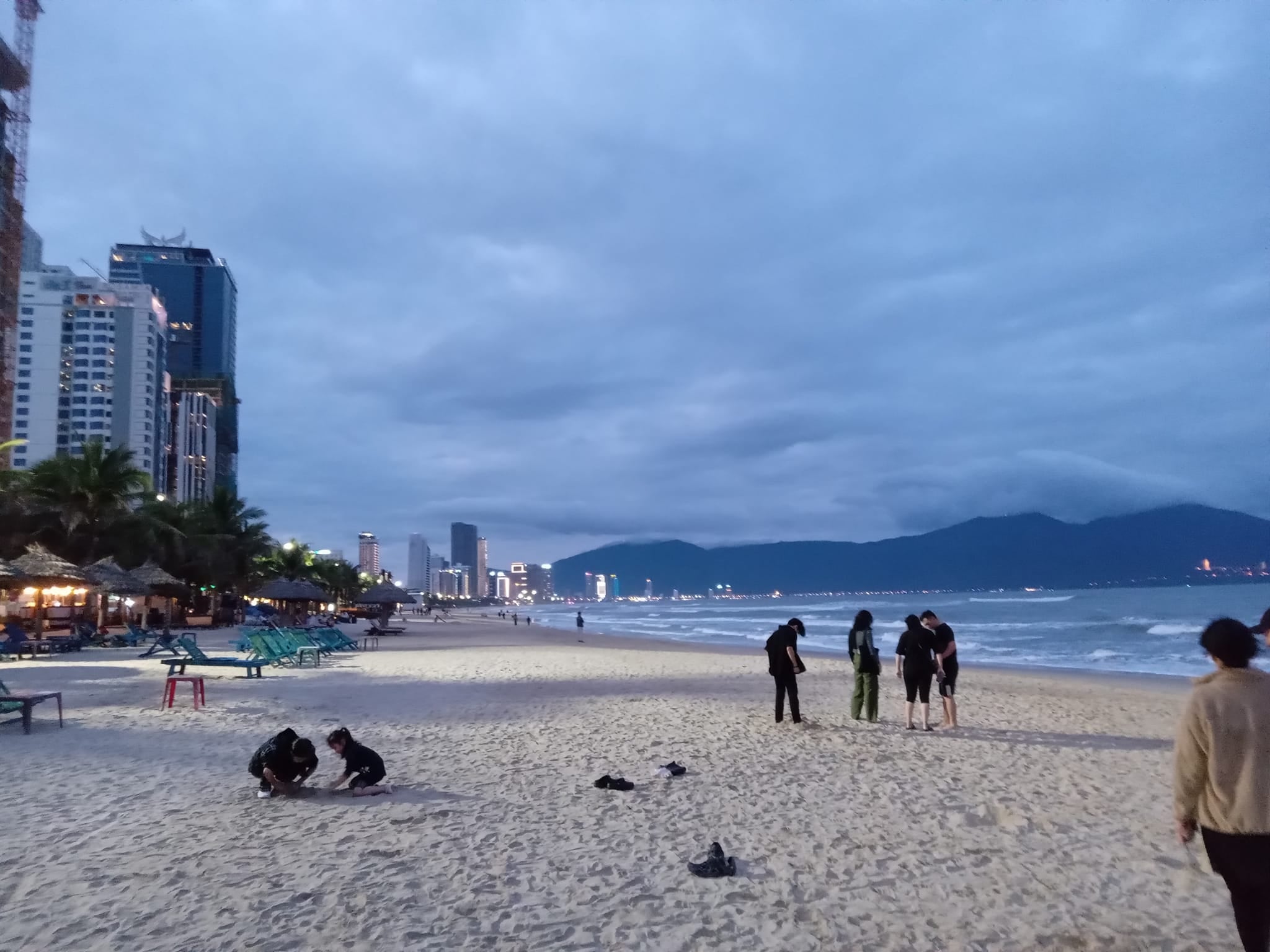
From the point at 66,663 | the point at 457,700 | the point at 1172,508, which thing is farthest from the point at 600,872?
the point at 1172,508

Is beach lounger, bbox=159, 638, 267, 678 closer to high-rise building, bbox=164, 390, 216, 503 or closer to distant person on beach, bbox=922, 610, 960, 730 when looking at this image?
distant person on beach, bbox=922, 610, 960, 730

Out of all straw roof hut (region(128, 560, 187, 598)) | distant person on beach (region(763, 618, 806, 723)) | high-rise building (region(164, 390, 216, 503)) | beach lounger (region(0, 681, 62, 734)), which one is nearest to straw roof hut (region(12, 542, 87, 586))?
straw roof hut (region(128, 560, 187, 598))

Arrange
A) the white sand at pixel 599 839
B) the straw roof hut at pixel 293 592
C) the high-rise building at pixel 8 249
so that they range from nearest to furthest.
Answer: the white sand at pixel 599 839 < the straw roof hut at pixel 293 592 < the high-rise building at pixel 8 249

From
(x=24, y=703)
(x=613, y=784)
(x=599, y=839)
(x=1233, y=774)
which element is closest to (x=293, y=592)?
(x=24, y=703)

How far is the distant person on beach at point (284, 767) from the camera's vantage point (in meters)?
6.32

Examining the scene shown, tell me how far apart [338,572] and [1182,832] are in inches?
3303

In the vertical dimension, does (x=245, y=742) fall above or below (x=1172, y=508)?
below

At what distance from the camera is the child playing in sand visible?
642 centimetres

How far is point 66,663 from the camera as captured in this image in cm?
1805

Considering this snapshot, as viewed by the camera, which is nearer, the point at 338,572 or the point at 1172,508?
the point at 338,572

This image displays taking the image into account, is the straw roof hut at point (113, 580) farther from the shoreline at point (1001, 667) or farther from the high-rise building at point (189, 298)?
the high-rise building at point (189, 298)

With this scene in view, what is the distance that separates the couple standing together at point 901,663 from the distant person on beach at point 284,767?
4766 millimetres

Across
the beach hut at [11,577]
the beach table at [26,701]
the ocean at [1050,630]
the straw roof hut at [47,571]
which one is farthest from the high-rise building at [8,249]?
the beach table at [26,701]

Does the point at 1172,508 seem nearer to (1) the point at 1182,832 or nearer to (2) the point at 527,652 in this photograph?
(2) the point at 527,652
